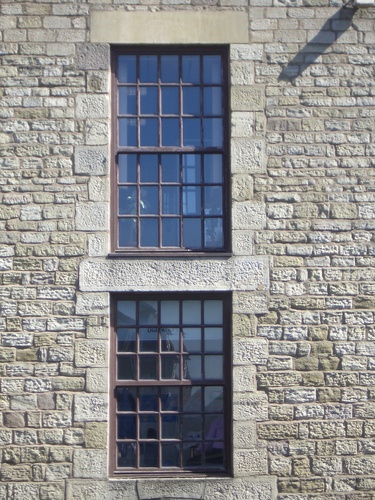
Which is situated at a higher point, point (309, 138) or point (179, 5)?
point (179, 5)

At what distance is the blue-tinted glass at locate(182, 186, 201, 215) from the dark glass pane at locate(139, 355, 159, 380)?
1.54 m

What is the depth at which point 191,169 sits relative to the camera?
344 inches

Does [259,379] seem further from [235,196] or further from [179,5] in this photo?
[179,5]

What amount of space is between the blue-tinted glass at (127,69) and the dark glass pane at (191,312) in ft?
7.78

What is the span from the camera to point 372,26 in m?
8.76

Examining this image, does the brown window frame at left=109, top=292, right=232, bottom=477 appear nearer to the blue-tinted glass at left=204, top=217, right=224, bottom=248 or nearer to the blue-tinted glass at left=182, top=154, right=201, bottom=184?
the blue-tinted glass at left=204, top=217, right=224, bottom=248

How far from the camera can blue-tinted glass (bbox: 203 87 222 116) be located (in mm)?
8797

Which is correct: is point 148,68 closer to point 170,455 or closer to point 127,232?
point 127,232

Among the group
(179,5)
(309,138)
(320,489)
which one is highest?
(179,5)

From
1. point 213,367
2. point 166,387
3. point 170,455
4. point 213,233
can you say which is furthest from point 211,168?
point 170,455

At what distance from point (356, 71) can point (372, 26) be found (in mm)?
516

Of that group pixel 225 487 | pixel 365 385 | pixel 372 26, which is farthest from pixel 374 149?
pixel 225 487

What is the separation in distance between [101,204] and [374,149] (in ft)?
9.22

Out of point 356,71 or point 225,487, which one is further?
point 356,71
